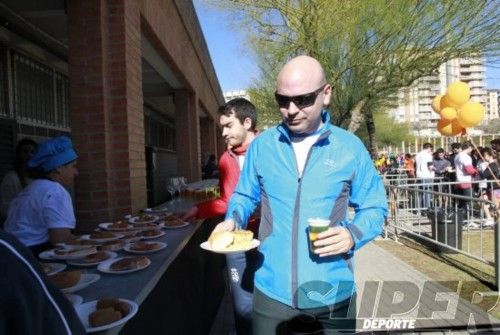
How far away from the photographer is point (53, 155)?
345cm

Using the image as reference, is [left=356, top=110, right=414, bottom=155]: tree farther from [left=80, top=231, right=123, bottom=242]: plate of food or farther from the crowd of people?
[left=80, top=231, right=123, bottom=242]: plate of food

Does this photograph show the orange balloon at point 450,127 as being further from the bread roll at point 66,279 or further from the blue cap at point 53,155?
the bread roll at point 66,279

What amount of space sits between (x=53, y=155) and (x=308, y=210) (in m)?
2.15

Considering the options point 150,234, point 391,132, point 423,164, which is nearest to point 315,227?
point 150,234

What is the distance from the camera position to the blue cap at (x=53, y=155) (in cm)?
342

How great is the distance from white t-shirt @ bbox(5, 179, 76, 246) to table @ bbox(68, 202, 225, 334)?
19.8 inches

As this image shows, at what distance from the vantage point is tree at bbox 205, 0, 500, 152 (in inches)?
490

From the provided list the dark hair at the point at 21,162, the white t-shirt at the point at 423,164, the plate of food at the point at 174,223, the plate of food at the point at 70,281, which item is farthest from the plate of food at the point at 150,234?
the white t-shirt at the point at 423,164

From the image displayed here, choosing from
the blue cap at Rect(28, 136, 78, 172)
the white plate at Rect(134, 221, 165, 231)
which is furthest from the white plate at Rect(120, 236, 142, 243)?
the blue cap at Rect(28, 136, 78, 172)

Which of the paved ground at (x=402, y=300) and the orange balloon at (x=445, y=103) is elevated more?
the orange balloon at (x=445, y=103)

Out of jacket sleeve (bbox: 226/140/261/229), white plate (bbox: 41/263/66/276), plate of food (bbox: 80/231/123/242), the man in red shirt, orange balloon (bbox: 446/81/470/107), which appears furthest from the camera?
orange balloon (bbox: 446/81/470/107)

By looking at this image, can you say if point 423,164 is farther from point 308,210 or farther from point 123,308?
point 123,308

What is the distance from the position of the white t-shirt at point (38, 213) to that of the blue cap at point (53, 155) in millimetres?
167

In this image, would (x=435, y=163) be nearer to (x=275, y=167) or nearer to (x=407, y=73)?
(x=407, y=73)
